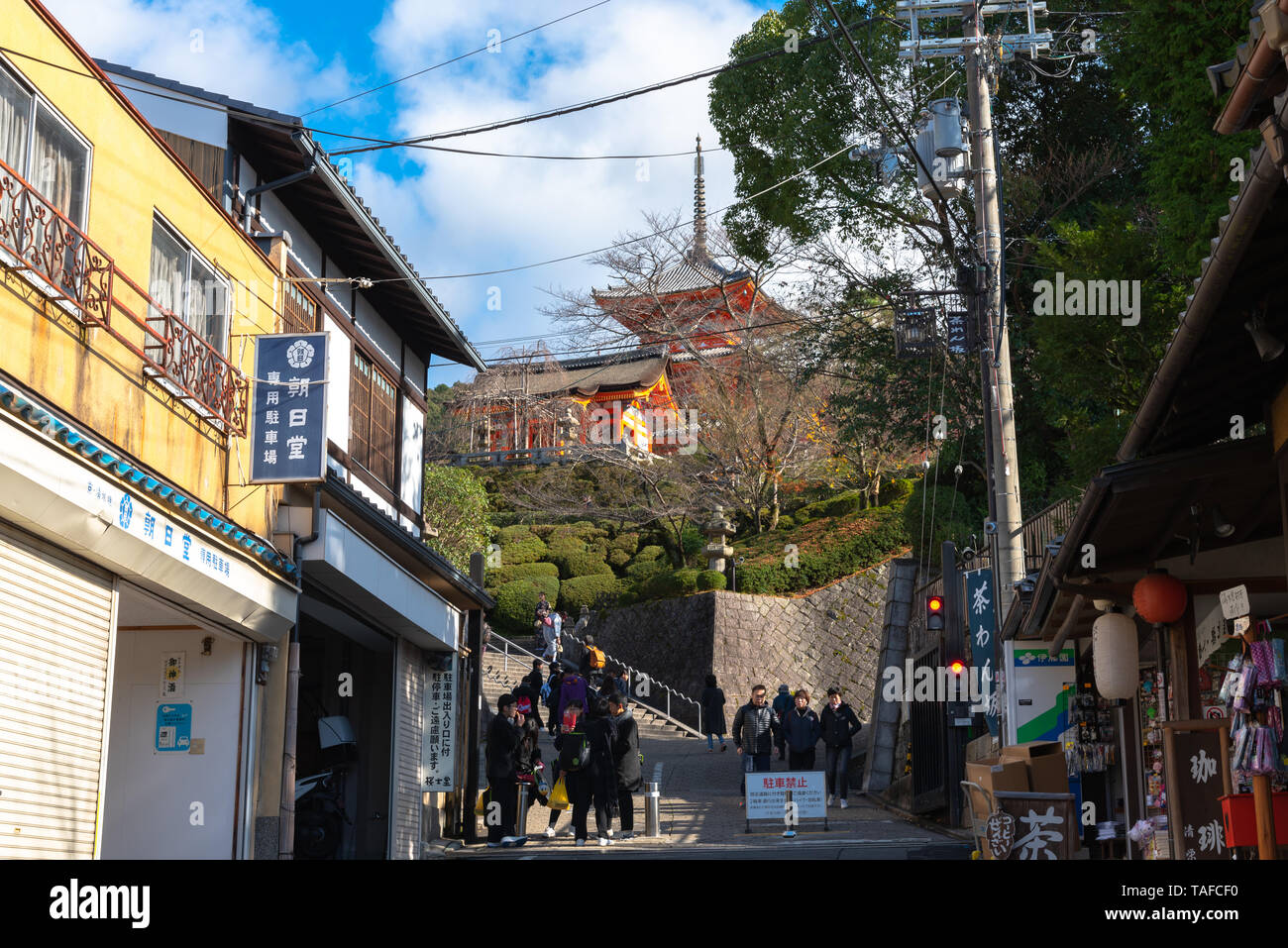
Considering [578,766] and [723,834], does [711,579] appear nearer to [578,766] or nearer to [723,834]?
[723,834]

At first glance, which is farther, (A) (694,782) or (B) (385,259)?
(A) (694,782)

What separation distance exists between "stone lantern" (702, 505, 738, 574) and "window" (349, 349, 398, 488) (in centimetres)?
1696

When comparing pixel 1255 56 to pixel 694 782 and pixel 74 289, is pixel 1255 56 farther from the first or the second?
pixel 694 782

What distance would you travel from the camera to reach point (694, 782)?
22766 millimetres

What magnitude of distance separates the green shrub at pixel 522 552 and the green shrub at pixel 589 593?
2.77m

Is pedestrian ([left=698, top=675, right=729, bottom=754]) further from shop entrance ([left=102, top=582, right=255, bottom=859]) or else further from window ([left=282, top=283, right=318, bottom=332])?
shop entrance ([left=102, top=582, right=255, bottom=859])

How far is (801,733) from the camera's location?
18.8m

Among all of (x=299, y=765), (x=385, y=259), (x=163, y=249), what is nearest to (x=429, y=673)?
(x=299, y=765)

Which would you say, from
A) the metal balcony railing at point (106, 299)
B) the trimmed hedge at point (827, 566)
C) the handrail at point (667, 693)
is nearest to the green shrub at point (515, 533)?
the handrail at point (667, 693)

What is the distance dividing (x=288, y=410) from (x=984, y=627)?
9.22 m

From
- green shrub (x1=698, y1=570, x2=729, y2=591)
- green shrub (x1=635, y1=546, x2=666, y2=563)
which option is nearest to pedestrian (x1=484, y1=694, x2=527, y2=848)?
green shrub (x1=698, y1=570, x2=729, y2=591)

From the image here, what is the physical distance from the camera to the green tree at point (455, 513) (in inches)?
1341
